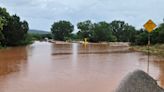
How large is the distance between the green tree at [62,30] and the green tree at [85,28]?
10690mm

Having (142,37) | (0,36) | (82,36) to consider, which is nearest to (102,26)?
(82,36)

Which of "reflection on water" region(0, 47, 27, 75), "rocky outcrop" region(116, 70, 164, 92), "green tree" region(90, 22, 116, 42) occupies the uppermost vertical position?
"green tree" region(90, 22, 116, 42)

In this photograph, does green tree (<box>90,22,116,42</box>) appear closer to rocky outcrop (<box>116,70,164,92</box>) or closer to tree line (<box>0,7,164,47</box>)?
tree line (<box>0,7,164,47</box>)

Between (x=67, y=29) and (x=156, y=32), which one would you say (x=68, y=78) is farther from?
(x=67, y=29)

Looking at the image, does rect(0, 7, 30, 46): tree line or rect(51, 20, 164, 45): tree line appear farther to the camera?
rect(51, 20, 164, 45): tree line

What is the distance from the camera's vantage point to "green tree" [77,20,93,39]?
78125mm

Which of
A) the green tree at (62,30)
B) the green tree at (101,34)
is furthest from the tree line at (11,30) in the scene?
the green tree at (62,30)

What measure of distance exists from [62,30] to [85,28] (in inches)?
548

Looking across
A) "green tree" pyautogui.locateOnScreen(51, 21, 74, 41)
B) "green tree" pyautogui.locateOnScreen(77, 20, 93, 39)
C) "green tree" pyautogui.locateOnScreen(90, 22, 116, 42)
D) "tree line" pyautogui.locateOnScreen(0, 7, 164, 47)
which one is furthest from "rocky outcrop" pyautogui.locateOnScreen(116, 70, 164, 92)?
"green tree" pyautogui.locateOnScreen(51, 21, 74, 41)

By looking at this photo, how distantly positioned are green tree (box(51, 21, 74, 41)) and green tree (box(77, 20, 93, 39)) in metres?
10.7

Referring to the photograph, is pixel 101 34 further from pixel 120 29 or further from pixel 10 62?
pixel 10 62

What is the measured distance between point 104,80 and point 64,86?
7.12ft

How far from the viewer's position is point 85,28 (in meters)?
78.4

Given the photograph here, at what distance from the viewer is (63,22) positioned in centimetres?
9325
